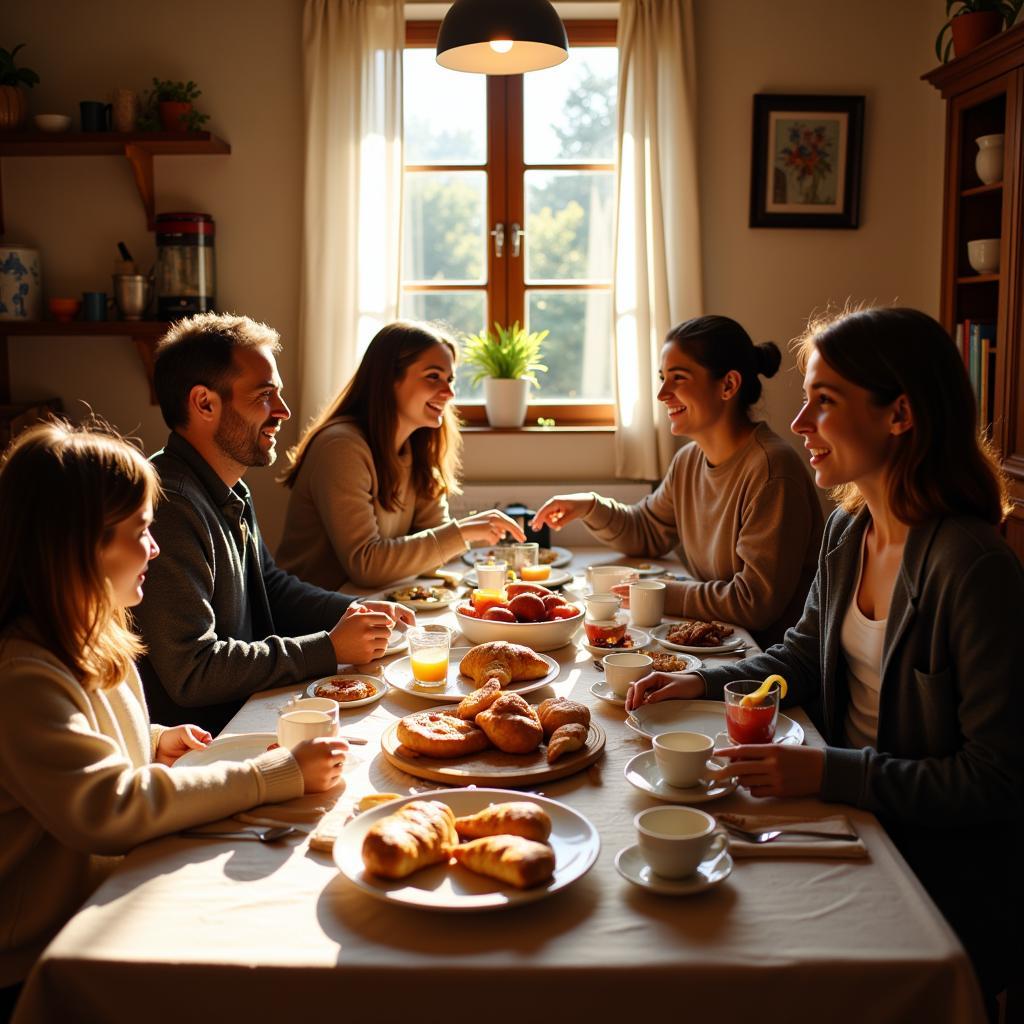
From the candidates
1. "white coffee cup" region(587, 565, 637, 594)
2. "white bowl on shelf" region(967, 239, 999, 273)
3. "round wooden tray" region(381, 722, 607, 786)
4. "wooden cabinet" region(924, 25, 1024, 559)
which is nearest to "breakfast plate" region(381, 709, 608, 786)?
"round wooden tray" region(381, 722, 607, 786)

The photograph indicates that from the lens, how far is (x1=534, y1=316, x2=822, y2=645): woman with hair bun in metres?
2.32

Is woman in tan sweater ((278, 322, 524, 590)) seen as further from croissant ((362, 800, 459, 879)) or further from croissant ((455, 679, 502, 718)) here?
croissant ((362, 800, 459, 879))

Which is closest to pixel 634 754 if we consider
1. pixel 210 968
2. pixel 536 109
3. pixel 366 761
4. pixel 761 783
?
pixel 761 783

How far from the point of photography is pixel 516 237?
4.13 m

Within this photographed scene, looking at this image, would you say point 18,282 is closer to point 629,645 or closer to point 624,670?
point 629,645

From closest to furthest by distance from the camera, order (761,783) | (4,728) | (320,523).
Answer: (4,728)
(761,783)
(320,523)

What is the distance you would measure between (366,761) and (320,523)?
1.44m

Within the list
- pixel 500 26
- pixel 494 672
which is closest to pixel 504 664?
pixel 494 672

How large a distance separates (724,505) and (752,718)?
1.14 meters

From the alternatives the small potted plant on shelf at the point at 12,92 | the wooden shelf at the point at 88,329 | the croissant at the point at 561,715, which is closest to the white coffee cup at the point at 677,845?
the croissant at the point at 561,715

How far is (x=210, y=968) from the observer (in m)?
1.00

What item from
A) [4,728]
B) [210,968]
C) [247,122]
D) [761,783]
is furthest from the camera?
[247,122]

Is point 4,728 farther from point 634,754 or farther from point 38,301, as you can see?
point 38,301

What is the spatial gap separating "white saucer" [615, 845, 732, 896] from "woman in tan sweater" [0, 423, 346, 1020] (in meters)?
0.44
